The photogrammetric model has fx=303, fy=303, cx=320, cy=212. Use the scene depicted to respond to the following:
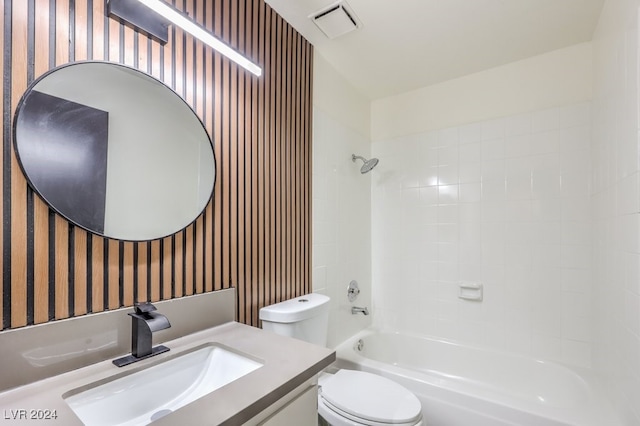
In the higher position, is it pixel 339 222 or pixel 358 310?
pixel 339 222

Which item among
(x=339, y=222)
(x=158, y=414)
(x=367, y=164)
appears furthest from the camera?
(x=367, y=164)

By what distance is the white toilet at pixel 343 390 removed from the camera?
125cm

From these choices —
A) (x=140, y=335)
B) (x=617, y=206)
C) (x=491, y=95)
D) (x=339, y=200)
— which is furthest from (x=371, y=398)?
(x=491, y=95)

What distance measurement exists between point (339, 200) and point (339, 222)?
6.1 inches

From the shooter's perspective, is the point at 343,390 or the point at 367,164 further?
the point at 367,164

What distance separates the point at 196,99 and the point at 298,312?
101 cm

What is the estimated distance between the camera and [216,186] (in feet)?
4.16

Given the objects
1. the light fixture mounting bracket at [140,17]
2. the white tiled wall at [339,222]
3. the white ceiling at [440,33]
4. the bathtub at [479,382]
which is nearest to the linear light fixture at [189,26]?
the light fixture mounting bracket at [140,17]

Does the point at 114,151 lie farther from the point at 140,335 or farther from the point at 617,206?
the point at 617,206

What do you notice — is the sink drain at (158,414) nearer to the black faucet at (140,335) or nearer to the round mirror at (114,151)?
the black faucet at (140,335)

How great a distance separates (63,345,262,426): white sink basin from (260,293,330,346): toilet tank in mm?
377

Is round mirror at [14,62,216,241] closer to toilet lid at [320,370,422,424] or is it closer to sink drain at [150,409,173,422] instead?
sink drain at [150,409,173,422]

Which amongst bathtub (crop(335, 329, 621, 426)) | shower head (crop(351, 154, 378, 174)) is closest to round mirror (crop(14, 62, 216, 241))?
shower head (crop(351, 154, 378, 174))

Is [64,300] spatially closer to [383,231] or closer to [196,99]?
[196,99]
